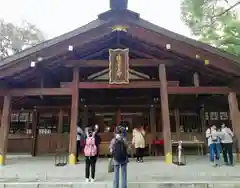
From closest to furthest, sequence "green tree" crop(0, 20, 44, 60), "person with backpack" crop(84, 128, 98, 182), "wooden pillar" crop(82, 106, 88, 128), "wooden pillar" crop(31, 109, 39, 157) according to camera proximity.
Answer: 1. "person with backpack" crop(84, 128, 98, 182)
2. "wooden pillar" crop(31, 109, 39, 157)
3. "wooden pillar" crop(82, 106, 88, 128)
4. "green tree" crop(0, 20, 44, 60)

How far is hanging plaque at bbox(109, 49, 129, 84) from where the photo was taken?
8875mm

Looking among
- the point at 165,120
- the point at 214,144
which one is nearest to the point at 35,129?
the point at 165,120

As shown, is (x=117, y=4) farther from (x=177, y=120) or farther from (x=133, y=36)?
(x=177, y=120)

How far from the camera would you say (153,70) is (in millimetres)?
11094

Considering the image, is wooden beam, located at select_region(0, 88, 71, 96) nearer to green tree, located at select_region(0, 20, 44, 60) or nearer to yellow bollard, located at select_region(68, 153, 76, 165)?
yellow bollard, located at select_region(68, 153, 76, 165)

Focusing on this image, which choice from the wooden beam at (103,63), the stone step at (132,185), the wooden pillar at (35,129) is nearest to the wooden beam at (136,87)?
the wooden beam at (103,63)

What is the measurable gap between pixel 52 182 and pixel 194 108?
9862mm

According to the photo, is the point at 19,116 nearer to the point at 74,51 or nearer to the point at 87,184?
the point at 74,51

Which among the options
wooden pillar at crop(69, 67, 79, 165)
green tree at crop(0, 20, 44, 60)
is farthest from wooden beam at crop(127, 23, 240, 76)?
green tree at crop(0, 20, 44, 60)

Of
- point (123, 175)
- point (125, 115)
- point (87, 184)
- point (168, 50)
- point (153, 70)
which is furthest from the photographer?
point (125, 115)

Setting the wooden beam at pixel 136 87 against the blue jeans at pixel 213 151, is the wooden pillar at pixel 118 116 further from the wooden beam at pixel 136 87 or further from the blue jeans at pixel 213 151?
the blue jeans at pixel 213 151

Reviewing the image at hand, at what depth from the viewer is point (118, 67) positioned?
29.4 feet

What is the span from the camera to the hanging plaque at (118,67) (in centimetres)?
888

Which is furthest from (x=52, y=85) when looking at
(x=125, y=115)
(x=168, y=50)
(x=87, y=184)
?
(x=87, y=184)
